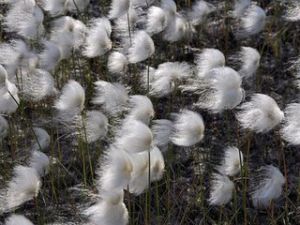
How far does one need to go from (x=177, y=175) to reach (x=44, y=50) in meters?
0.84

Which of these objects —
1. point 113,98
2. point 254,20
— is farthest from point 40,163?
point 254,20

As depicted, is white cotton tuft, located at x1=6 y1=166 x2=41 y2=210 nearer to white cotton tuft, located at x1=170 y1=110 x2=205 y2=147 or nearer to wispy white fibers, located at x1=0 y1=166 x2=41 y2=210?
wispy white fibers, located at x1=0 y1=166 x2=41 y2=210

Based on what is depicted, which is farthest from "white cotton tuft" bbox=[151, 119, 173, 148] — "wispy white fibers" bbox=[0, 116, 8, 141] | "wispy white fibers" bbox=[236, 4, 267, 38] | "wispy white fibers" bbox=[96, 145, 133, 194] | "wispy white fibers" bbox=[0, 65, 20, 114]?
"wispy white fibers" bbox=[236, 4, 267, 38]

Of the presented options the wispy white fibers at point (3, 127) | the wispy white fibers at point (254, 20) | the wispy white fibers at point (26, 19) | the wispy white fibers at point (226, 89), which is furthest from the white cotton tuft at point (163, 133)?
the wispy white fibers at point (254, 20)

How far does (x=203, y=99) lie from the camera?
298 cm

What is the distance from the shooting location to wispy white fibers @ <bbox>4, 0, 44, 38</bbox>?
3.29 metres

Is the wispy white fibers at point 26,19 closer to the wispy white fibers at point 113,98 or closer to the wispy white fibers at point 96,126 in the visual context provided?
the wispy white fibers at point 113,98

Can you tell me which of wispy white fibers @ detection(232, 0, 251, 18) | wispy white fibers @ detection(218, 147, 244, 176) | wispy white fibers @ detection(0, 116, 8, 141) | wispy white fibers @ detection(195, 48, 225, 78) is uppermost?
wispy white fibers @ detection(195, 48, 225, 78)

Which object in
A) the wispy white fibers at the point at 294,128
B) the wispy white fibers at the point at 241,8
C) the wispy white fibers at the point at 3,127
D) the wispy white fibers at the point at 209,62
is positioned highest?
the wispy white fibers at the point at 294,128

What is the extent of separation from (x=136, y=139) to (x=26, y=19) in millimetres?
1339

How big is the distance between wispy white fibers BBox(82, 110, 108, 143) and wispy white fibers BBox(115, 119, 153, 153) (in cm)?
42

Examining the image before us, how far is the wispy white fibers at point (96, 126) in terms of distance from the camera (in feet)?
8.85

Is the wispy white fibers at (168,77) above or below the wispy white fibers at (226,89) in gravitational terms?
below

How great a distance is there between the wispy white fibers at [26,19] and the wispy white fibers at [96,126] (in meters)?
0.74
